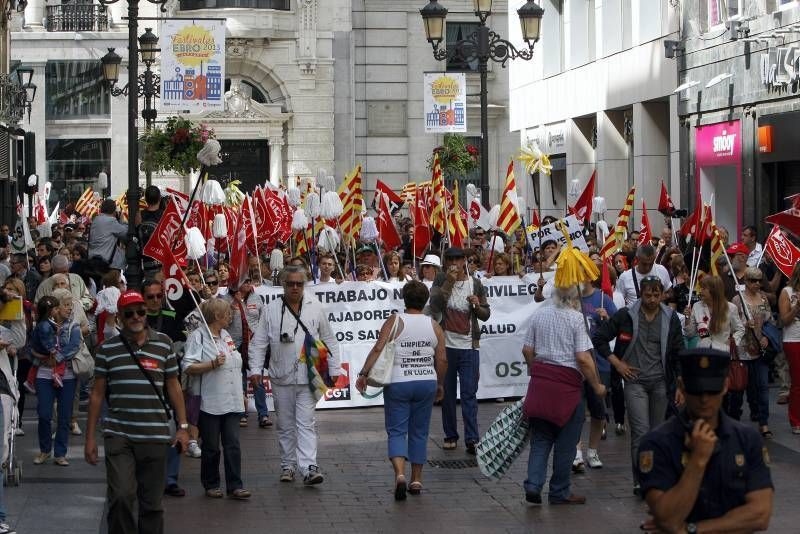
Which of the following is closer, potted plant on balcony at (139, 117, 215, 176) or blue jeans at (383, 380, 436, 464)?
blue jeans at (383, 380, 436, 464)

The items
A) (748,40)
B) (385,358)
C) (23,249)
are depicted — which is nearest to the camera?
(385,358)

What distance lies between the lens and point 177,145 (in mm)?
32719

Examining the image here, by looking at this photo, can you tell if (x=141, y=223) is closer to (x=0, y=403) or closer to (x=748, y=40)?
(x=0, y=403)

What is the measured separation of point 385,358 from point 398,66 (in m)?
38.4

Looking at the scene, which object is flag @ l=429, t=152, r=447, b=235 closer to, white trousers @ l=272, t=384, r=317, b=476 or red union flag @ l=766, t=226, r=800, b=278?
red union flag @ l=766, t=226, r=800, b=278

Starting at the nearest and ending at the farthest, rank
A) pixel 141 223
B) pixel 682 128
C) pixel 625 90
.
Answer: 1. pixel 141 223
2. pixel 682 128
3. pixel 625 90

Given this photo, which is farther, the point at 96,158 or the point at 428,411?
the point at 96,158

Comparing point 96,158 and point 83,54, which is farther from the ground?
point 83,54

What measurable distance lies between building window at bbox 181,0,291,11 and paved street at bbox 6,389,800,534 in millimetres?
35274

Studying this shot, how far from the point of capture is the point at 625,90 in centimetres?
3250

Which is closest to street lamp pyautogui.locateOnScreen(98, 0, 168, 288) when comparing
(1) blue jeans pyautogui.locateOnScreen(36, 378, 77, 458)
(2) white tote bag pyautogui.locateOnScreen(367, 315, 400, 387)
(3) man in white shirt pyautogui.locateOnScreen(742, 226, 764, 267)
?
(1) blue jeans pyautogui.locateOnScreen(36, 378, 77, 458)

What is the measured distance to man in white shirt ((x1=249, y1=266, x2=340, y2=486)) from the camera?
36.9 ft

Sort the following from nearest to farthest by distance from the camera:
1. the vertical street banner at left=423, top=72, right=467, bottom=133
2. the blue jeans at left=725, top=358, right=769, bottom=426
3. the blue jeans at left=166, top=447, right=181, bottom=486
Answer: the blue jeans at left=166, top=447, right=181, bottom=486, the blue jeans at left=725, top=358, right=769, bottom=426, the vertical street banner at left=423, top=72, right=467, bottom=133

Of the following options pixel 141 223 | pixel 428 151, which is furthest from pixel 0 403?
pixel 428 151
